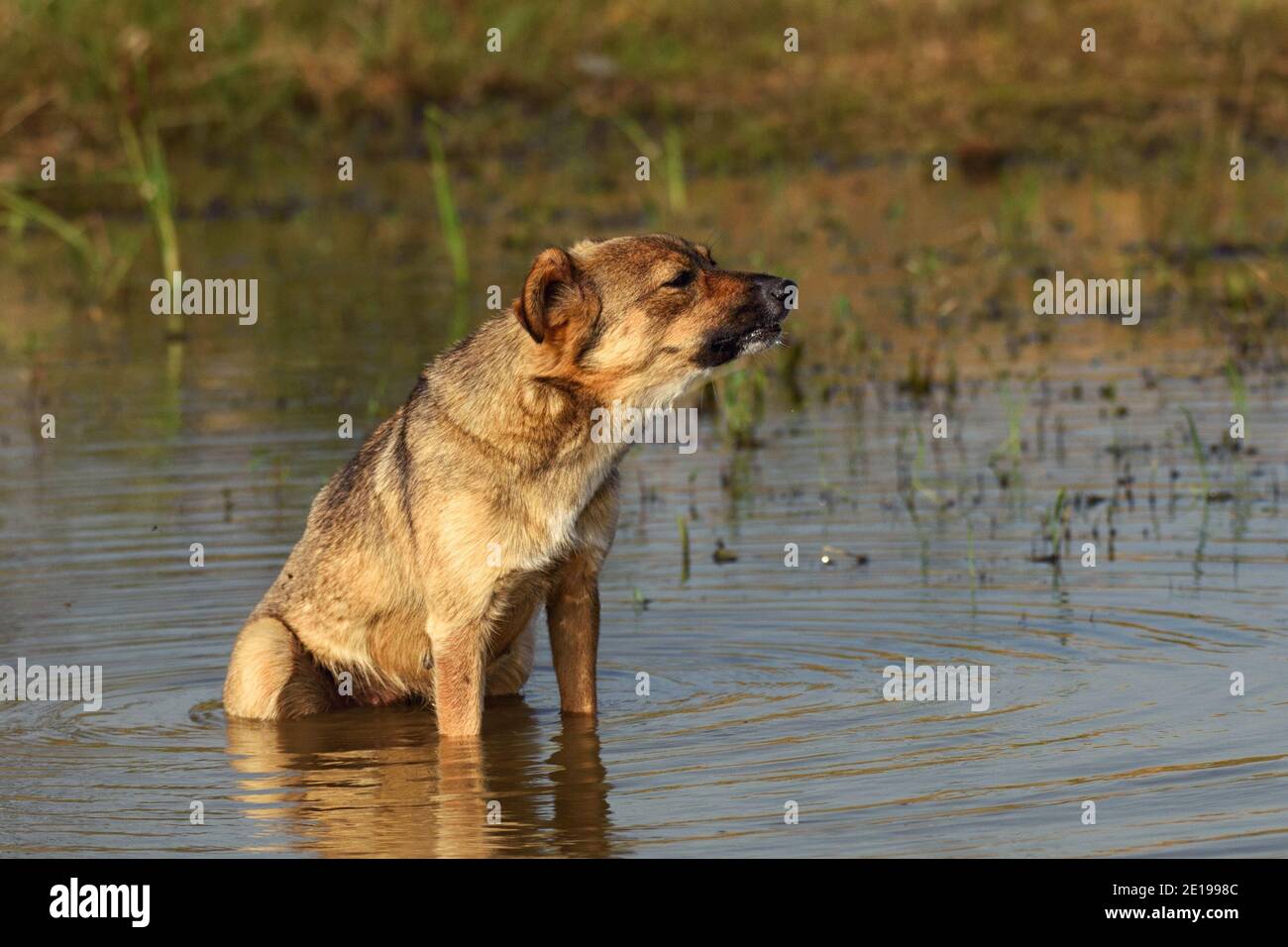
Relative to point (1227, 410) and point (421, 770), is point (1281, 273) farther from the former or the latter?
point (421, 770)

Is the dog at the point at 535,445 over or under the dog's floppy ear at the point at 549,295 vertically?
under

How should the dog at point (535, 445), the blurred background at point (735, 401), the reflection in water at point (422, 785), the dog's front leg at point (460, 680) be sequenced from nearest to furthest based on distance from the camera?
the reflection in water at point (422, 785)
the blurred background at point (735, 401)
the dog at point (535, 445)
the dog's front leg at point (460, 680)

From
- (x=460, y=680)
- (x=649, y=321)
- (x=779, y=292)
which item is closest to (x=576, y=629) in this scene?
(x=460, y=680)

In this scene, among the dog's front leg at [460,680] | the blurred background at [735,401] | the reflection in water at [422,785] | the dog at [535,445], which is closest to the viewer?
the reflection in water at [422,785]

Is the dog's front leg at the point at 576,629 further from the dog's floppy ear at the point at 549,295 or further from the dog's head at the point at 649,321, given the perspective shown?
the dog's floppy ear at the point at 549,295

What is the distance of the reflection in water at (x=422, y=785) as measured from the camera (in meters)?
6.71

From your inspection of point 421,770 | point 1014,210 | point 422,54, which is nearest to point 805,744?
point 421,770

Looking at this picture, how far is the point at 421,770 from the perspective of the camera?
24.6 ft

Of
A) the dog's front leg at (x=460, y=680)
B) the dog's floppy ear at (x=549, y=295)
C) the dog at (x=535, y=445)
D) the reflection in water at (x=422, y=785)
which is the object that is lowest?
the reflection in water at (x=422, y=785)

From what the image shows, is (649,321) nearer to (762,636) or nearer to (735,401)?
(762,636)

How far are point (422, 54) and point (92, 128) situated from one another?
4.27 meters

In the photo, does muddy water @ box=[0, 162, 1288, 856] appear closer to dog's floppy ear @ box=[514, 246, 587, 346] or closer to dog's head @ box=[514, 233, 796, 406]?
dog's head @ box=[514, 233, 796, 406]

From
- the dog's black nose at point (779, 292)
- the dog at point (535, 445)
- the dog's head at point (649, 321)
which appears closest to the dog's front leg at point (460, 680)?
the dog at point (535, 445)

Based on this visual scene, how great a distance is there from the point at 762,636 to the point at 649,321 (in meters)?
2.01
